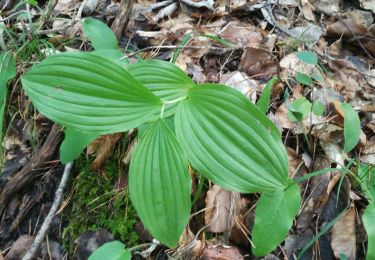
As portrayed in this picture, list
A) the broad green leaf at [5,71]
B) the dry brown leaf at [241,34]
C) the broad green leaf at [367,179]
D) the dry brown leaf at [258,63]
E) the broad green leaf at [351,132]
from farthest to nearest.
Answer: the dry brown leaf at [241,34]
the dry brown leaf at [258,63]
the broad green leaf at [5,71]
the broad green leaf at [351,132]
the broad green leaf at [367,179]

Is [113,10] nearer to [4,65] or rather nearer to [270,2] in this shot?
[4,65]

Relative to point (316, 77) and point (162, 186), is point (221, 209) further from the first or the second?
point (316, 77)

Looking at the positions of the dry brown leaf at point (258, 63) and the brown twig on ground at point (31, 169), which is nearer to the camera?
the brown twig on ground at point (31, 169)

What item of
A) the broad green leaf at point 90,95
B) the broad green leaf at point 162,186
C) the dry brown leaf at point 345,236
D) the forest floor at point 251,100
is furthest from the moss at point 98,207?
the dry brown leaf at point 345,236

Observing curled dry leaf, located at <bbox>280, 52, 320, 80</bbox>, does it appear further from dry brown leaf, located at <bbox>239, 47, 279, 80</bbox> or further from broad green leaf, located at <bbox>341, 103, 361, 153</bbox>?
broad green leaf, located at <bbox>341, 103, 361, 153</bbox>

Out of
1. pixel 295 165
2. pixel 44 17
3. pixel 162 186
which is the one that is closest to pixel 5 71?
pixel 44 17

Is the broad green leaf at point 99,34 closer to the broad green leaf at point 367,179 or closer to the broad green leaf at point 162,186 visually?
the broad green leaf at point 162,186
